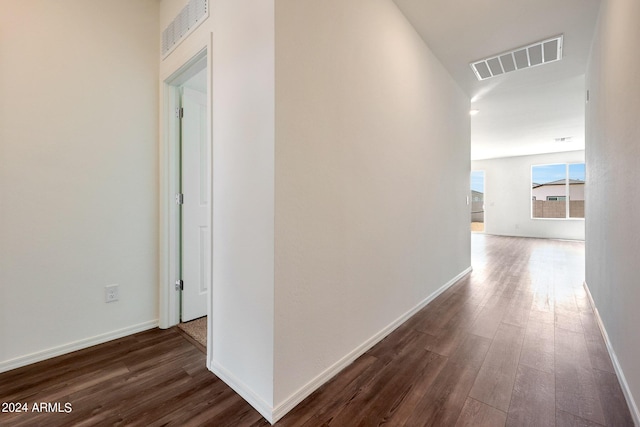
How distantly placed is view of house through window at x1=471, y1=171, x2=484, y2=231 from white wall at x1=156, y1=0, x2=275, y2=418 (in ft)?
33.7

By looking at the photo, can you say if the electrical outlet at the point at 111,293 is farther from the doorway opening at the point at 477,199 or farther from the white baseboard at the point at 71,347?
the doorway opening at the point at 477,199

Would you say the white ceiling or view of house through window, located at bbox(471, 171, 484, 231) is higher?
the white ceiling

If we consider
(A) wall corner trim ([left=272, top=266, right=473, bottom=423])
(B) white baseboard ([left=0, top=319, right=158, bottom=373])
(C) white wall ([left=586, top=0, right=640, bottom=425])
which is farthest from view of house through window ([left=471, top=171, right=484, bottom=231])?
(B) white baseboard ([left=0, top=319, right=158, bottom=373])

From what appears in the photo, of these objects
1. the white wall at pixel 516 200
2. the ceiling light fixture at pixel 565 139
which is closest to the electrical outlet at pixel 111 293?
the ceiling light fixture at pixel 565 139

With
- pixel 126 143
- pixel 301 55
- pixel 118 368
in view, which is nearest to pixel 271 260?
pixel 301 55

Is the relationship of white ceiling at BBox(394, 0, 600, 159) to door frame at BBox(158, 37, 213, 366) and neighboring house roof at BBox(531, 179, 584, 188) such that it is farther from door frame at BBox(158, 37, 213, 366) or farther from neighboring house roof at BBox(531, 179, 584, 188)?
neighboring house roof at BBox(531, 179, 584, 188)

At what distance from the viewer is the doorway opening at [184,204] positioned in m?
2.28

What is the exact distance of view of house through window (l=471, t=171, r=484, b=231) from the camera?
9927 millimetres

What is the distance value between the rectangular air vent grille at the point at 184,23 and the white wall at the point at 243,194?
10 cm

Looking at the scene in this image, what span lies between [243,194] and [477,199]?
1239 centimetres

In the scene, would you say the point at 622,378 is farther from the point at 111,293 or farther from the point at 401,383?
the point at 111,293

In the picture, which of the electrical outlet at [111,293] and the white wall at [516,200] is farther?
the white wall at [516,200]

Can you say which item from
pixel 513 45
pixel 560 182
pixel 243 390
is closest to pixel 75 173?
pixel 243 390

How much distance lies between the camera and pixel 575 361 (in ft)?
5.85
